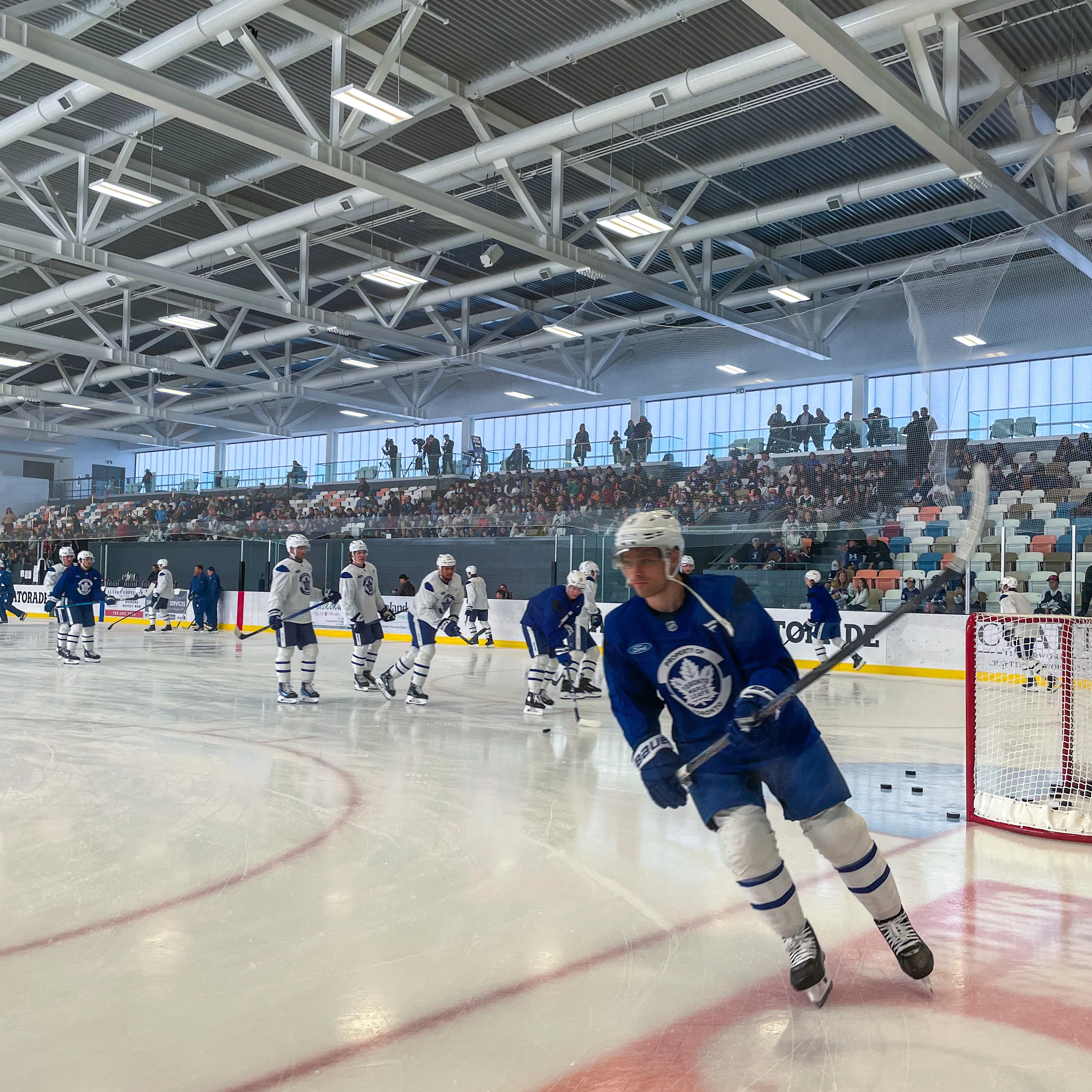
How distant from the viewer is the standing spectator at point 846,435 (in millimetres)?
10352

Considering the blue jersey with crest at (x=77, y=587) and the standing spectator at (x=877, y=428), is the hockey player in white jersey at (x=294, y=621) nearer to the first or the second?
the blue jersey with crest at (x=77, y=587)

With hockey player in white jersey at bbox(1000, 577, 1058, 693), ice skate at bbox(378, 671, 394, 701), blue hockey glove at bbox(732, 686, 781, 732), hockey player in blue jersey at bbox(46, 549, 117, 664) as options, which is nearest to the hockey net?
hockey player in white jersey at bbox(1000, 577, 1058, 693)

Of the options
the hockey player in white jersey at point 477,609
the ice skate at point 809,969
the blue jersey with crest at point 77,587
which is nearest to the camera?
the ice skate at point 809,969

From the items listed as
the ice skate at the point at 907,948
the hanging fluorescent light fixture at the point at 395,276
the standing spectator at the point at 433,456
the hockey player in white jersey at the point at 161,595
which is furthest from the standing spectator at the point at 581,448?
the ice skate at the point at 907,948

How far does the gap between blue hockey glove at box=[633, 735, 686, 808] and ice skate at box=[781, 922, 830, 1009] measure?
49cm

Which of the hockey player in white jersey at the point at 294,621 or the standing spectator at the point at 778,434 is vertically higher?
the standing spectator at the point at 778,434

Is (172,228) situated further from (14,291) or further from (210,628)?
(210,628)

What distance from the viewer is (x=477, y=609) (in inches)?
602

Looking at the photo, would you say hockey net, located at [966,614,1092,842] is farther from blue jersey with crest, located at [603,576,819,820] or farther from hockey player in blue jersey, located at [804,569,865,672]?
hockey player in blue jersey, located at [804,569,865,672]

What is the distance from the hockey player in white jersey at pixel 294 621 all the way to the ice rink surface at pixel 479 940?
8.93ft

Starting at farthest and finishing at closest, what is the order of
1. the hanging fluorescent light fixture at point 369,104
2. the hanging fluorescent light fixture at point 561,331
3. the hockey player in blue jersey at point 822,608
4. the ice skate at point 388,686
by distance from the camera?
1. the hanging fluorescent light fixture at point 561,331
2. the hockey player in blue jersey at point 822,608
3. the ice skate at point 388,686
4. the hanging fluorescent light fixture at point 369,104

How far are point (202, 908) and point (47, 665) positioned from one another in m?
10.8

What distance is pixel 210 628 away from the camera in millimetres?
21172

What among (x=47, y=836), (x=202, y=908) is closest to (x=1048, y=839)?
(x=202, y=908)
